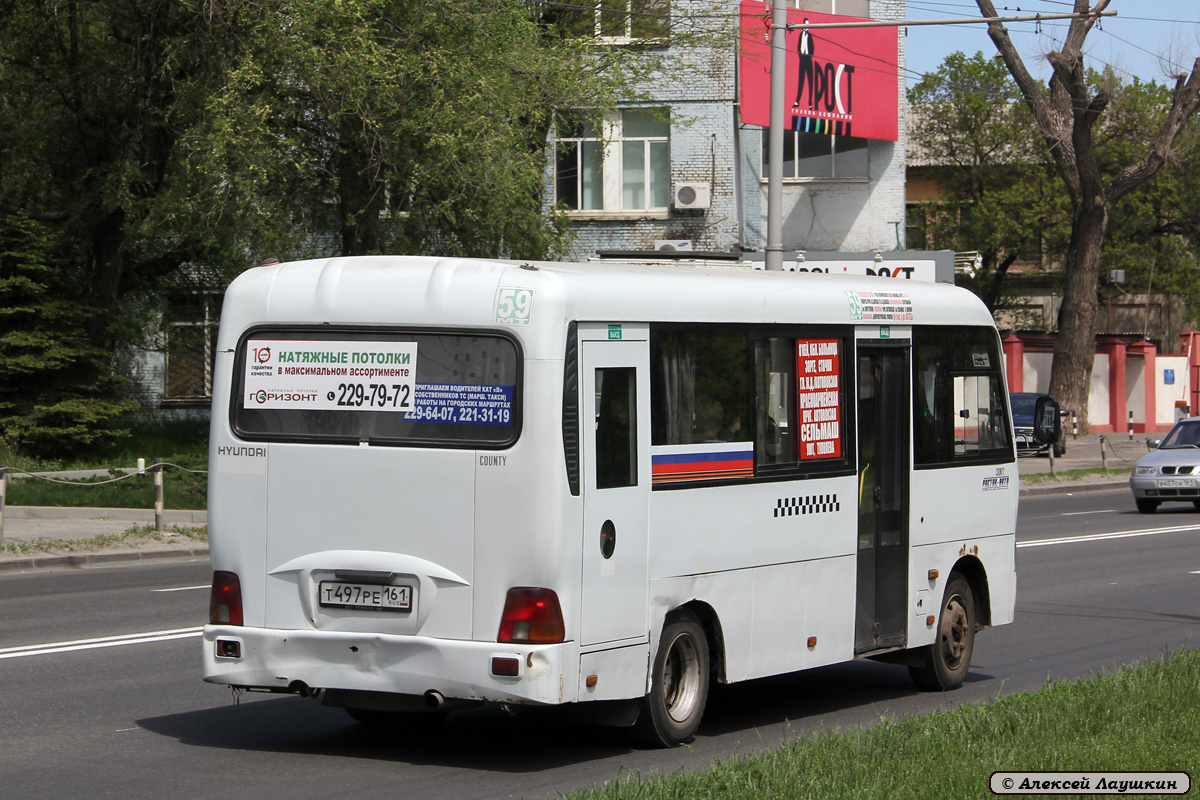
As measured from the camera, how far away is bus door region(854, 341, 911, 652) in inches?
378

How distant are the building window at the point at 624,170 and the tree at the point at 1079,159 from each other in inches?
335

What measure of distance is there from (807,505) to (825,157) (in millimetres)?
30737

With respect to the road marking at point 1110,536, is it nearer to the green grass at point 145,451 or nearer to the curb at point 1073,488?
the curb at point 1073,488

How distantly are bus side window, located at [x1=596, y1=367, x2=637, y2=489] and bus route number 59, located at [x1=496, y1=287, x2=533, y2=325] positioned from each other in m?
0.49

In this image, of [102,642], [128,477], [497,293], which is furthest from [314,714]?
[128,477]

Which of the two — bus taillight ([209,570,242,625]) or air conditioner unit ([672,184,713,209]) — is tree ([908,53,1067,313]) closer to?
air conditioner unit ([672,184,713,209])

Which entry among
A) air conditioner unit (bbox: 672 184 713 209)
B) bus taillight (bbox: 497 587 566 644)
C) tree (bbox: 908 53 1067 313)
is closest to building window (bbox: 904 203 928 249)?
tree (bbox: 908 53 1067 313)

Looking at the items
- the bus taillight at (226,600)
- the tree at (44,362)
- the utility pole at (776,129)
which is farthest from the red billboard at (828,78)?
the bus taillight at (226,600)

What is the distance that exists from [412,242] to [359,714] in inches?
663

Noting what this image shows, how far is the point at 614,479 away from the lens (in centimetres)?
773

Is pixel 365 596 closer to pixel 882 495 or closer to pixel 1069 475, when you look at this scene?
pixel 882 495

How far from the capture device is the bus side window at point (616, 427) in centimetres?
769

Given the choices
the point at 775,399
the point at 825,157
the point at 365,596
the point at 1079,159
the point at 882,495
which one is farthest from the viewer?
the point at 1079,159

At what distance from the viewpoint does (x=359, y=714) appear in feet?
28.9
